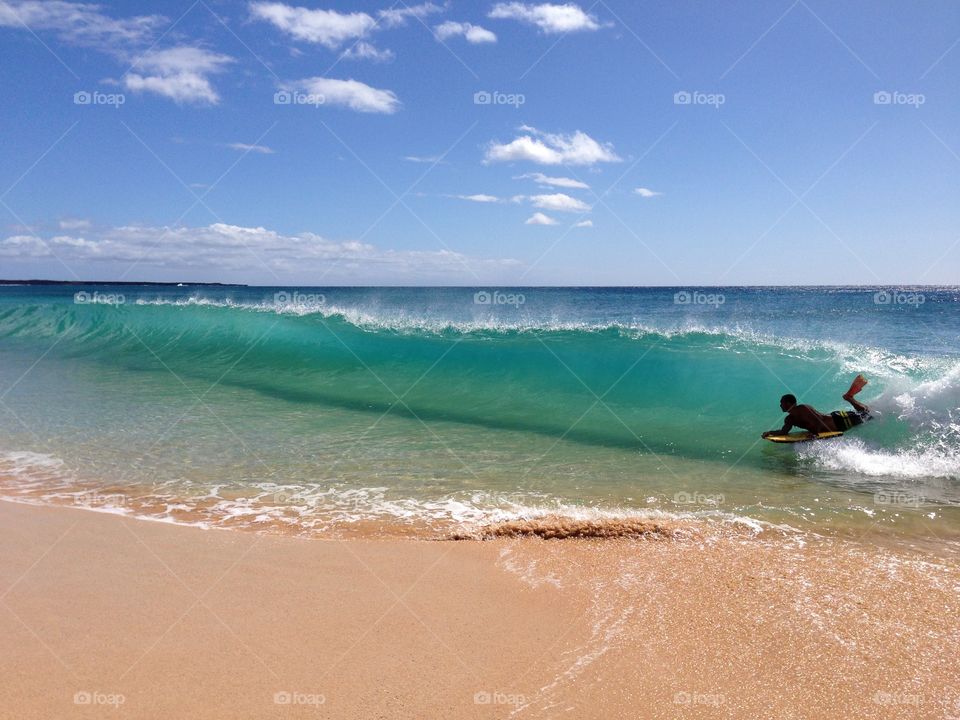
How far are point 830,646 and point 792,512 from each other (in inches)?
101

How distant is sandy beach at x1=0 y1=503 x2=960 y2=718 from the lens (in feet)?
9.35

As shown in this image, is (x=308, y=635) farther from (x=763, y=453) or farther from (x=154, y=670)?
(x=763, y=453)

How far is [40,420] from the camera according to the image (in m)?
9.33
